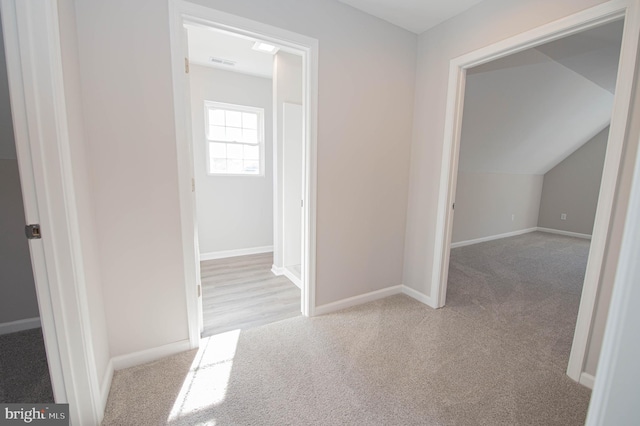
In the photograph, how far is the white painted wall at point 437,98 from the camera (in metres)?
1.63

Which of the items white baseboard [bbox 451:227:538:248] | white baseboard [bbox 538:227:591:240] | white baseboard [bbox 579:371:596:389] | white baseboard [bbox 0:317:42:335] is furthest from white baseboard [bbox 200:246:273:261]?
white baseboard [bbox 538:227:591:240]

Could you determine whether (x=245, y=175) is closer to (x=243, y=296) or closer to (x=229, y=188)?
(x=229, y=188)

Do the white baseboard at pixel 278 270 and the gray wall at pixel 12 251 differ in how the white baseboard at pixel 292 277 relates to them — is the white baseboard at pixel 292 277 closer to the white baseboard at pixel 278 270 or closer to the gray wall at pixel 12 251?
the white baseboard at pixel 278 270

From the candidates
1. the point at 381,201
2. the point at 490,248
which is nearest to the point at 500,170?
the point at 490,248

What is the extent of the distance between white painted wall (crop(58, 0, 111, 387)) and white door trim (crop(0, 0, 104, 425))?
10 centimetres

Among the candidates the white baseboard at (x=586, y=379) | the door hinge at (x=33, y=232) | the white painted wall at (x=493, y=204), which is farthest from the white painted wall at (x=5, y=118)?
the white painted wall at (x=493, y=204)

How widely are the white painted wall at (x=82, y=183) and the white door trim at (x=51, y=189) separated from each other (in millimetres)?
98

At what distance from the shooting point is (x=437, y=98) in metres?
2.38

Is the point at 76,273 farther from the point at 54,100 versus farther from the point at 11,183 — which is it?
the point at 11,183

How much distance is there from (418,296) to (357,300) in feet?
2.16

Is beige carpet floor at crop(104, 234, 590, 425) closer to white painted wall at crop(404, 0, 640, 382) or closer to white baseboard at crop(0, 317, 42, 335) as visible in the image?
white painted wall at crop(404, 0, 640, 382)

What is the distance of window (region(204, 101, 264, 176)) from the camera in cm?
385

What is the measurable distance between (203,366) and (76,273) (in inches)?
39.2

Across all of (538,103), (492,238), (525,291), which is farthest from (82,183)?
Result: (492,238)
